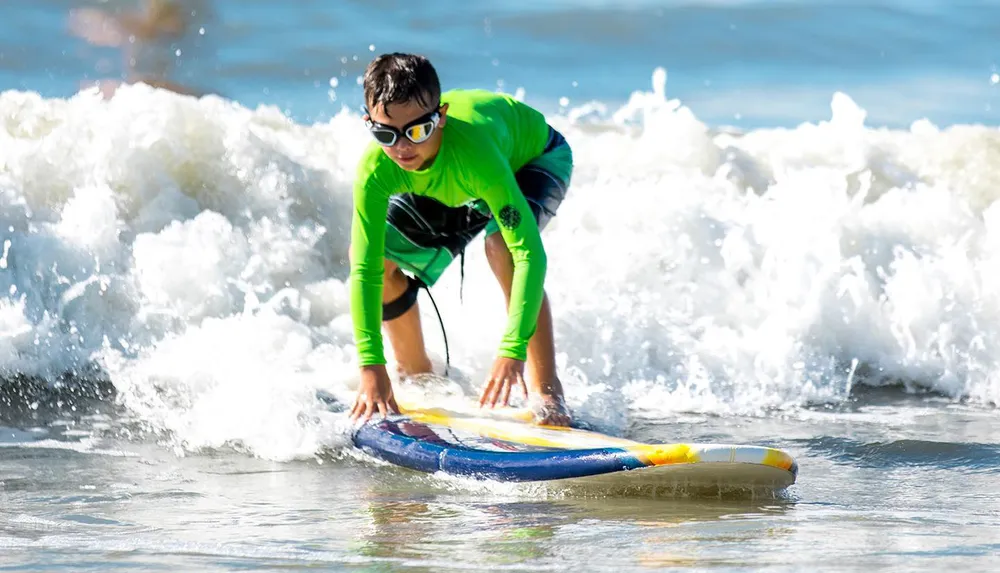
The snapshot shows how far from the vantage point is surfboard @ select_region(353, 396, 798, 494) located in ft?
12.8

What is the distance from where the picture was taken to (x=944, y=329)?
6836mm

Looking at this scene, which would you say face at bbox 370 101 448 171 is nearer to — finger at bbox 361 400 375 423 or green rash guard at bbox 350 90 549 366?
green rash guard at bbox 350 90 549 366

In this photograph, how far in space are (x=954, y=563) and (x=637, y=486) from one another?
1.13 meters

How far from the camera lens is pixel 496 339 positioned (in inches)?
251

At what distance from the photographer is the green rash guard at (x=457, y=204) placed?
443 centimetres

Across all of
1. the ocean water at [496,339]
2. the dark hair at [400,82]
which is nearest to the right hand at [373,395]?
the ocean water at [496,339]

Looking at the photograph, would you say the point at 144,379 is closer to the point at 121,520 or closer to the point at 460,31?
the point at 121,520

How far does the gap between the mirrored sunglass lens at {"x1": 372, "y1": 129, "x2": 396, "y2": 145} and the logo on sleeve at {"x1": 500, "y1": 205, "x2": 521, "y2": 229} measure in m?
A: 0.44

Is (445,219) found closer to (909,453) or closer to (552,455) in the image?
(552,455)

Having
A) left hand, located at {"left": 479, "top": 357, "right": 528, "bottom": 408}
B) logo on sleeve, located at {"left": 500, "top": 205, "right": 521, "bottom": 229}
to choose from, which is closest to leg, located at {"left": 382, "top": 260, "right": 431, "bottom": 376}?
logo on sleeve, located at {"left": 500, "top": 205, "right": 521, "bottom": 229}

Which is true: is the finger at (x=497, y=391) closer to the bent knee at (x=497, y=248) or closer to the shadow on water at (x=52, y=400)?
the bent knee at (x=497, y=248)

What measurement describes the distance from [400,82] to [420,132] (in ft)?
0.57

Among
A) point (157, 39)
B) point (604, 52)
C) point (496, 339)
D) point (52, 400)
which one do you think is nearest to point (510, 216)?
point (496, 339)

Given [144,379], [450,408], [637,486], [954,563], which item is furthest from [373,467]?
[954,563]
